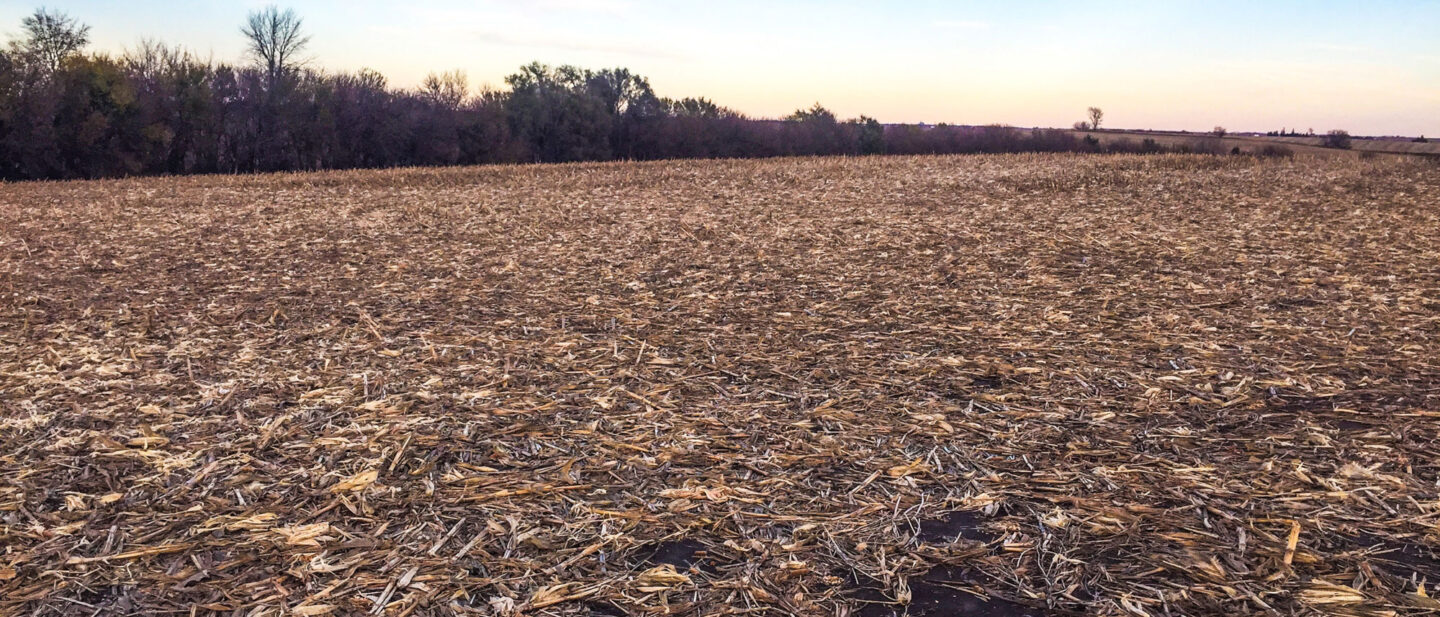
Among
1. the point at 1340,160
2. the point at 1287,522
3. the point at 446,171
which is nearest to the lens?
the point at 1287,522

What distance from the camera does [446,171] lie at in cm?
2952

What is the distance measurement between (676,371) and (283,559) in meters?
3.41

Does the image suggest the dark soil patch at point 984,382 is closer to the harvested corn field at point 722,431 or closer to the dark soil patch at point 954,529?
the harvested corn field at point 722,431

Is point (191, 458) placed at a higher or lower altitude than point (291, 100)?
lower

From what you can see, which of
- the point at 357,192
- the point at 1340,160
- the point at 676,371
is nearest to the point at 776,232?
the point at 676,371

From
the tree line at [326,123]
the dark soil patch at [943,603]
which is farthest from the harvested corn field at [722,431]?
the tree line at [326,123]

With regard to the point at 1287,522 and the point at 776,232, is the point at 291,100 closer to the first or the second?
the point at 776,232

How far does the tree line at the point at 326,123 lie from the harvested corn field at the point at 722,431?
23.0 meters

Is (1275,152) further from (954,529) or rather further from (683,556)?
(683,556)

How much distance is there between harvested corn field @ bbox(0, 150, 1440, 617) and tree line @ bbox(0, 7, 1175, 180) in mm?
23011

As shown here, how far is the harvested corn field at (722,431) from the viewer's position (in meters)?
3.78

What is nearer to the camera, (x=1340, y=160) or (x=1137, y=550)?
(x=1137, y=550)

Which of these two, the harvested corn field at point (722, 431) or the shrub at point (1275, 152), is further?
the shrub at point (1275, 152)

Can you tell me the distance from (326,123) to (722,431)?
128ft
